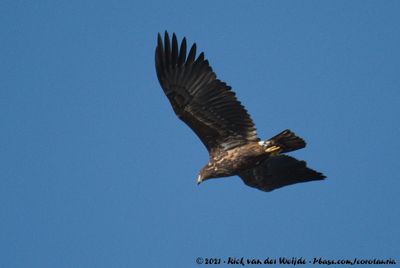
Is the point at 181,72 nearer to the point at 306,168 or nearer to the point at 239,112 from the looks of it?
the point at 239,112

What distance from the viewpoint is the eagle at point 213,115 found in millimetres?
11430

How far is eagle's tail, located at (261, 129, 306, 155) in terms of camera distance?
11289 mm

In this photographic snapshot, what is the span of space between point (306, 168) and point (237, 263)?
217cm

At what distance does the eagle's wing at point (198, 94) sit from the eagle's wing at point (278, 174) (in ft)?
3.42

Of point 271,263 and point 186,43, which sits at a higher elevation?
point 186,43

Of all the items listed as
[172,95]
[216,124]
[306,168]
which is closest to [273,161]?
[306,168]

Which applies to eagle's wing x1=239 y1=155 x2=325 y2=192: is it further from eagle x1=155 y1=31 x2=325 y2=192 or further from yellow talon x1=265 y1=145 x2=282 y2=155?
yellow talon x1=265 y1=145 x2=282 y2=155

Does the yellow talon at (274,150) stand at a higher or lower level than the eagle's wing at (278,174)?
higher

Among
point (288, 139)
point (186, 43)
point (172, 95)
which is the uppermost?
point (186, 43)

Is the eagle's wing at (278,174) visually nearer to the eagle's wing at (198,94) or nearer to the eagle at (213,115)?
the eagle at (213,115)

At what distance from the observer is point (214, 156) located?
39.8 feet

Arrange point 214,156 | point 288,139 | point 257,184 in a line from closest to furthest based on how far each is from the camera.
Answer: point 288,139 < point 214,156 < point 257,184

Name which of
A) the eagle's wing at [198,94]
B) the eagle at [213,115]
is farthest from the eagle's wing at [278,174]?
the eagle's wing at [198,94]

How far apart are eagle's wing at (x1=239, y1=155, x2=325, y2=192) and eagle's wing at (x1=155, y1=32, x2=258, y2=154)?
1.04 metres
